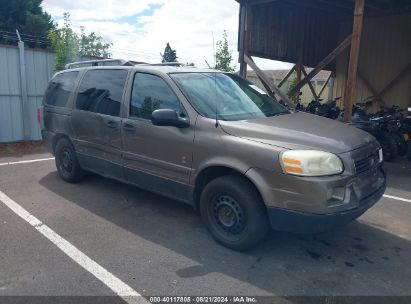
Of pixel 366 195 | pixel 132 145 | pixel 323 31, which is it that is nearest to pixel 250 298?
pixel 366 195

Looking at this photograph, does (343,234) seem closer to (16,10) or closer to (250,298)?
(250,298)

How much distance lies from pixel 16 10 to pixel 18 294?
19.7 meters

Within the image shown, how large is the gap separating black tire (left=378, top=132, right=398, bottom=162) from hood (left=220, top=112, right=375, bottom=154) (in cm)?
469

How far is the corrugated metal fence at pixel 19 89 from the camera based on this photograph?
9031 millimetres

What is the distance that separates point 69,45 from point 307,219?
9094mm

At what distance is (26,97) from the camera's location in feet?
30.8

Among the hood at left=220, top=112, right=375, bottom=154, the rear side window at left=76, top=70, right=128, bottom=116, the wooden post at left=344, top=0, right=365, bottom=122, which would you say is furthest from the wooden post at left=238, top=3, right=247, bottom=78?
the hood at left=220, top=112, right=375, bottom=154

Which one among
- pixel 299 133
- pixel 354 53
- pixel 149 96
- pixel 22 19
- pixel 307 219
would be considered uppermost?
pixel 22 19

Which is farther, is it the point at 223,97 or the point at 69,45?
the point at 69,45

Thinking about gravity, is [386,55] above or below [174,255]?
above

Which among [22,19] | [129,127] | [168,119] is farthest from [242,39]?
[22,19]

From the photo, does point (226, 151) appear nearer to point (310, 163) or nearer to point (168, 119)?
point (168, 119)

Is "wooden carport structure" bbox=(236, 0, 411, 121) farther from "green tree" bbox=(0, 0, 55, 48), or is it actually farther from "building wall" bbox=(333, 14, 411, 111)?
"green tree" bbox=(0, 0, 55, 48)

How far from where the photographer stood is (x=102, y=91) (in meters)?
4.94
